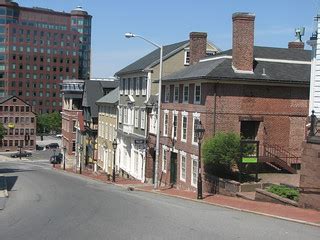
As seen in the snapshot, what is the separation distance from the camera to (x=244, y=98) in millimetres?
32344

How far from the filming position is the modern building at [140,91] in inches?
1802

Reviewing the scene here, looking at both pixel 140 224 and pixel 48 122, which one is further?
pixel 48 122

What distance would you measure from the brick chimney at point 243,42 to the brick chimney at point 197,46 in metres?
8.57

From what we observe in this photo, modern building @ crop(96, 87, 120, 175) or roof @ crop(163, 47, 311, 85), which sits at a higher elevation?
roof @ crop(163, 47, 311, 85)

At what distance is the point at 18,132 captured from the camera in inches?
5290

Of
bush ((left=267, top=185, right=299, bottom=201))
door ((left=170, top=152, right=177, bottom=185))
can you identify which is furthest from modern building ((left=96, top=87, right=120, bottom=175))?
bush ((left=267, top=185, right=299, bottom=201))

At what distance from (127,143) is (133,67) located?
7777 millimetres

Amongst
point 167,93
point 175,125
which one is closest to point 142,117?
point 167,93

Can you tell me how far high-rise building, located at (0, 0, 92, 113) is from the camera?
16600 centimetres

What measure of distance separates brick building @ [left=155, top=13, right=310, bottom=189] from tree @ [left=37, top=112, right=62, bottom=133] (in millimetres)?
128431

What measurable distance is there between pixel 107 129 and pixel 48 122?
101 metres

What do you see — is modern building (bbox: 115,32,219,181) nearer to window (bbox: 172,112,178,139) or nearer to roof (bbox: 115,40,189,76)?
roof (bbox: 115,40,189,76)

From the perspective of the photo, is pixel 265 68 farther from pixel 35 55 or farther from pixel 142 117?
pixel 35 55

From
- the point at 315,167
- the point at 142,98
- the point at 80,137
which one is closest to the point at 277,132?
the point at 315,167
